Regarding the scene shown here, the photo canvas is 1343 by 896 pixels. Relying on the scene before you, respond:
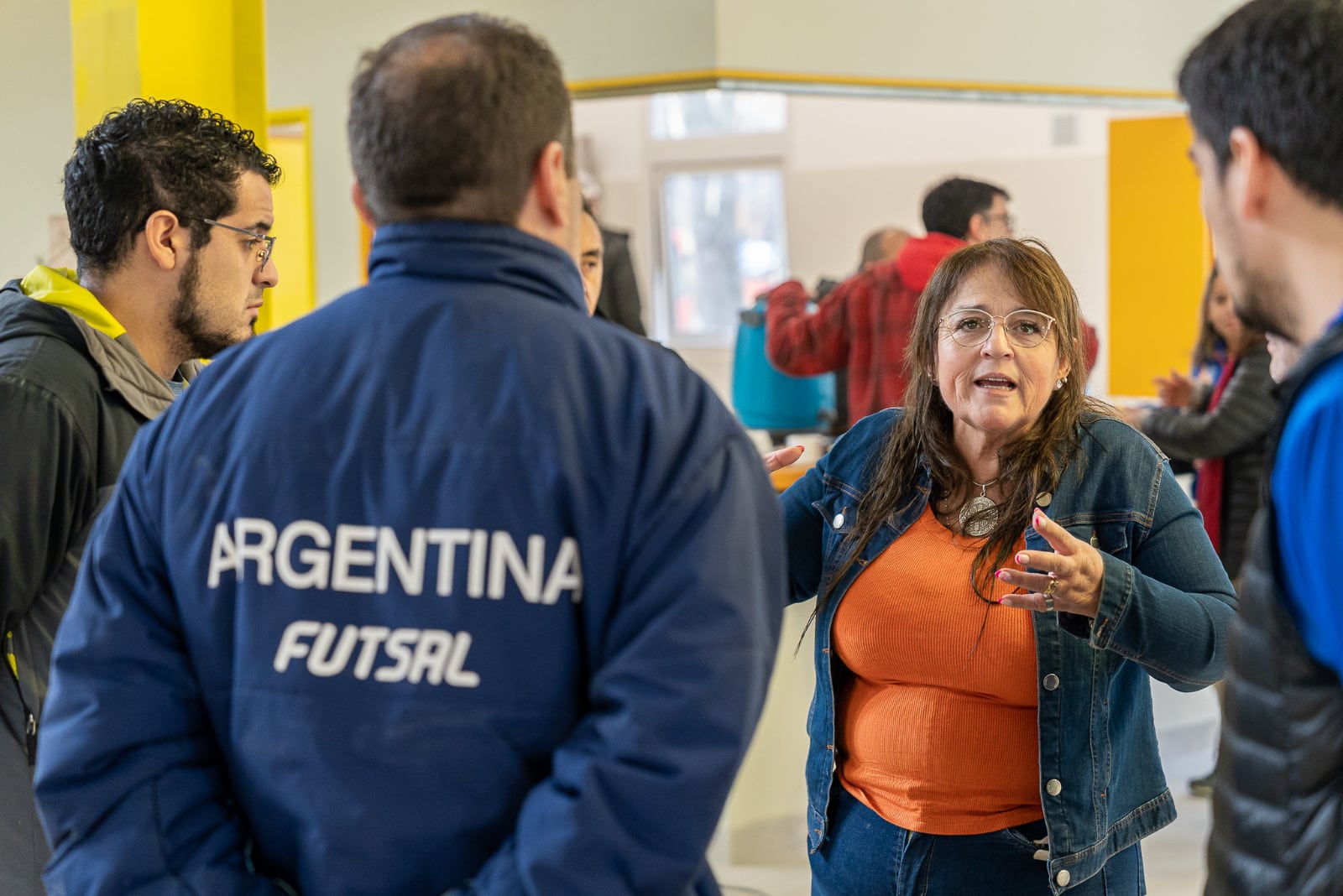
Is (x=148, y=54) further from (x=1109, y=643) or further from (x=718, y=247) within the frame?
(x=718, y=247)

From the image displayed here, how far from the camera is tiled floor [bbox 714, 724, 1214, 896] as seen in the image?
3.64 meters

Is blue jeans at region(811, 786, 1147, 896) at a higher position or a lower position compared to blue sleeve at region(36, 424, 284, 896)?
lower

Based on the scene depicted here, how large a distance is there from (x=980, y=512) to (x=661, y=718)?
94 cm

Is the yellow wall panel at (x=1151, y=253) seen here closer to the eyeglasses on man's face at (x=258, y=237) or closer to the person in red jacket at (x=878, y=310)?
the person in red jacket at (x=878, y=310)

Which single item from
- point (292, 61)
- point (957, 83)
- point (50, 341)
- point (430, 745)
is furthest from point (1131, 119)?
point (430, 745)

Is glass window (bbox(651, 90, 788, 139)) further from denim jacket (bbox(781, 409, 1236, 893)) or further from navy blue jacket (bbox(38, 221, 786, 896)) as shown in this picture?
navy blue jacket (bbox(38, 221, 786, 896))

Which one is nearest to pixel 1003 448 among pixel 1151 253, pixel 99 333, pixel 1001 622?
pixel 1001 622

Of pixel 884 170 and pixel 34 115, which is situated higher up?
pixel 884 170

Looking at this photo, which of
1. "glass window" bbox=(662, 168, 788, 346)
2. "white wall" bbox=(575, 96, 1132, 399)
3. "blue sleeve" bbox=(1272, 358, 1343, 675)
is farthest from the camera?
"glass window" bbox=(662, 168, 788, 346)

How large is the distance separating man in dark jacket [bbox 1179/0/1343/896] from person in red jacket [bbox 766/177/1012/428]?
2.80 meters

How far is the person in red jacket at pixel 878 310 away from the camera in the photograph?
13.2 feet

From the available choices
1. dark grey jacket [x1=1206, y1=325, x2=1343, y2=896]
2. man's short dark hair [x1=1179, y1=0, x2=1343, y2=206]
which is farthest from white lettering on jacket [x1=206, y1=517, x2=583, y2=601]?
man's short dark hair [x1=1179, y1=0, x2=1343, y2=206]

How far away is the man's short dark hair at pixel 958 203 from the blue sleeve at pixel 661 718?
3.17m

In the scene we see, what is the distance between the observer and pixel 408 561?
1.05 m
